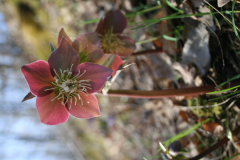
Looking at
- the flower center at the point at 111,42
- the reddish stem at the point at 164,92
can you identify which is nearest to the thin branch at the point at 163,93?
the reddish stem at the point at 164,92

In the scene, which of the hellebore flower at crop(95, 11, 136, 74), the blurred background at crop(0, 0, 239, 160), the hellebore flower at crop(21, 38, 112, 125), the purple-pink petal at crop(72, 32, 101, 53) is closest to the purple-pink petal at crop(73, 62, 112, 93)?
the hellebore flower at crop(21, 38, 112, 125)

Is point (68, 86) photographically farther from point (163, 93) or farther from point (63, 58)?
point (163, 93)

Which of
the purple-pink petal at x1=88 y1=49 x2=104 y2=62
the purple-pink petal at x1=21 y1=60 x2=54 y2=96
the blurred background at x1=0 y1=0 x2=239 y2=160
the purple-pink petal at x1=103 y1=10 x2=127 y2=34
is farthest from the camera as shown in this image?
the blurred background at x1=0 y1=0 x2=239 y2=160

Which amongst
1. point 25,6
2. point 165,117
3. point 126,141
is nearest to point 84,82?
point 165,117

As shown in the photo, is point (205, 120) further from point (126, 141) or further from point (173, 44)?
point (126, 141)

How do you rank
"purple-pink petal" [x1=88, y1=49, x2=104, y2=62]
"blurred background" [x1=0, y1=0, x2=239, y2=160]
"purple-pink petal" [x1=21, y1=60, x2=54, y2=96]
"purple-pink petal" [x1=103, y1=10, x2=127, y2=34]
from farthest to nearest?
"blurred background" [x1=0, y1=0, x2=239, y2=160], "purple-pink petal" [x1=103, y1=10, x2=127, y2=34], "purple-pink petal" [x1=88, y1=49, x2=104, y2=62], "purple-pink petal" [x1=21, y1=60, x2=54, y2=96]

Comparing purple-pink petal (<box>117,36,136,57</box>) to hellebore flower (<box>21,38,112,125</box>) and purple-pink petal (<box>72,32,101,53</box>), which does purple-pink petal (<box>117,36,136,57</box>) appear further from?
hellebore flower (<box>21,38,112,125</box>)

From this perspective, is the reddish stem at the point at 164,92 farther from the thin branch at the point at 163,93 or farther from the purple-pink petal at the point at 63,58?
the purple-pink petal at the point at 63,58

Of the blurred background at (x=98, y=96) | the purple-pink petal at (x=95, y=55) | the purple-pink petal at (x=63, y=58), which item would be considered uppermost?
the purple-pink petal at (x=63, y=58)
